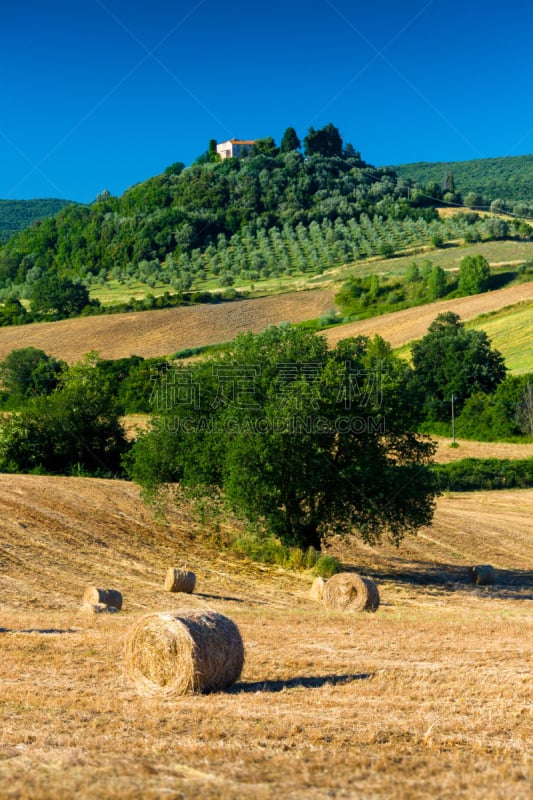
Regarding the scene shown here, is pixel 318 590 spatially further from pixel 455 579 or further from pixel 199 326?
pixel 199 326

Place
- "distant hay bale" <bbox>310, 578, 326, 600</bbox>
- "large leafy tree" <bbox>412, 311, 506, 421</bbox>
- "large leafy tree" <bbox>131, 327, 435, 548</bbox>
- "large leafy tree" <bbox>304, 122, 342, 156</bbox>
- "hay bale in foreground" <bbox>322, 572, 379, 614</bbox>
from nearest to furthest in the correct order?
"hay bale in foreground" <bbox>322, 572, 379, 614</bbox>, "distant hay bale" <bbox>310, 578, 326, 600</bbox>, "large leafy tree" <bbox>131, 327, 435, 548</bbox>, "large leafy tree" <bbox>412, 311, 506, 421</bbox>, "large leafy tree" <bbox>304, 122, 342, 156</bbox>

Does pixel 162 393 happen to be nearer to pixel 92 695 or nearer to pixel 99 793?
pixel 92 695

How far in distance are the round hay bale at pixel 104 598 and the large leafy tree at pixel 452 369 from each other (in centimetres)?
4416

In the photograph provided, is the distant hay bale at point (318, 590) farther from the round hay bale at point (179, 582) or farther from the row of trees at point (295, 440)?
the row of trees at point (295, 440)

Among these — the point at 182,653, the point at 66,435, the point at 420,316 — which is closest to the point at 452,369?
the point at 420,316

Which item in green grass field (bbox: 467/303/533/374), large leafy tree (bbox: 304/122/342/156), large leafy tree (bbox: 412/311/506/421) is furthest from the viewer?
large leafy tree (bbox: 304/122/342/156)

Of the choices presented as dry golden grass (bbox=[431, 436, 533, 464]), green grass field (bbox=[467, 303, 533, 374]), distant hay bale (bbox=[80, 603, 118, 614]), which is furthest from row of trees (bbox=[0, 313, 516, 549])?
green grass field (bbox=[467, 303, 533, 374])

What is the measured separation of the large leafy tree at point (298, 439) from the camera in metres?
25.7

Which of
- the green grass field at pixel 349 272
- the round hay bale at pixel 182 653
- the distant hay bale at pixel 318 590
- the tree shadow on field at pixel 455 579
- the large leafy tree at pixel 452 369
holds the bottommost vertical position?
the tree shadow on field at pixel 455 579

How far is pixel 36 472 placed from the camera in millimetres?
39656

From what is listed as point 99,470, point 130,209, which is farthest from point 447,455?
point 130,209

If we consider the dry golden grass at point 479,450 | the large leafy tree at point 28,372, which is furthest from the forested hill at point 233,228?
the dry golden grass at point 479,450

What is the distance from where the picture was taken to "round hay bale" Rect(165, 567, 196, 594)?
71.5 ft

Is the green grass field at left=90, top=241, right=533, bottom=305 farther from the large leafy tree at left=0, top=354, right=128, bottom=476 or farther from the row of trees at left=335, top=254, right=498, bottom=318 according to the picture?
the large leafy tree at left=0, top=354, right=128, bottom=476
